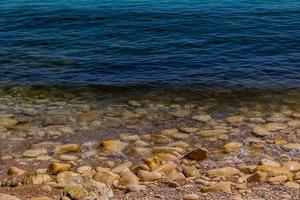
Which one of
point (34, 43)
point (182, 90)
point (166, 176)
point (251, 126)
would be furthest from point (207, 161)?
point (34, 43)

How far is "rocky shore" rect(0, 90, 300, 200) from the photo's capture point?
10016mm

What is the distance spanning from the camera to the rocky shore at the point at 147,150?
1002cm

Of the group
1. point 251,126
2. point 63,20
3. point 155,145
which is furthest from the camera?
point 63,20

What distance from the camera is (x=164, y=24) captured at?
26531 millimetres

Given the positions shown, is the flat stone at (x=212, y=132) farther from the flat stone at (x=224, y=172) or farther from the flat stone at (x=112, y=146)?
the flat stone at (x=224, y=172)

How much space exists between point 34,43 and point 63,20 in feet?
16.1

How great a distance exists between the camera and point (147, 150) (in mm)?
12539

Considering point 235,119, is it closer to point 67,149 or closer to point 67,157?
point 67,149

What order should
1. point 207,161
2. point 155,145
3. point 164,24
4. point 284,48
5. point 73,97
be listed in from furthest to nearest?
point 164,24 < point 284,48 < point 73,97 < point 155,145 < point 207,161

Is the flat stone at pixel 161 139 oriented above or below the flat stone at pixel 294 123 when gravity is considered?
below

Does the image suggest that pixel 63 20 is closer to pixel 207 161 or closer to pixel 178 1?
pixel 178 1

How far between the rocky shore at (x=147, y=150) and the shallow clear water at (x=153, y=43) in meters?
2.66

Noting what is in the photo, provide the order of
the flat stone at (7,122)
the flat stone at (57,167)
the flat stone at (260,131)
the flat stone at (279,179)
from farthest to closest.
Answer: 1. the flat stone at (7,122)
2. the flat stone at (260,131)
3. the flat stone at (57,167)
4. the flat stone at (279,179)

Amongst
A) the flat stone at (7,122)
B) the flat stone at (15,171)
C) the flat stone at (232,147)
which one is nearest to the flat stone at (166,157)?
the flat stone at (232,147)
